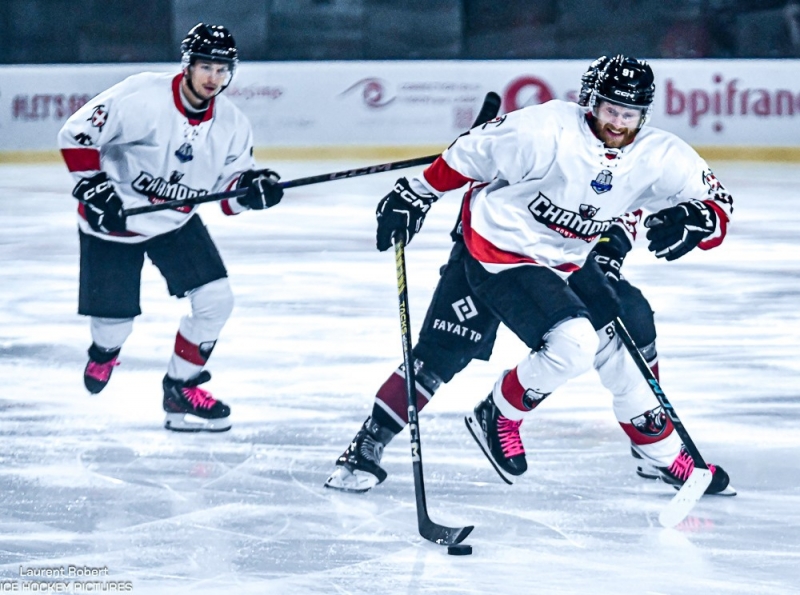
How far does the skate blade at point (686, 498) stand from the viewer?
8.44ft

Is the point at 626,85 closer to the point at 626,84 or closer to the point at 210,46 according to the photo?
the point at 626,84

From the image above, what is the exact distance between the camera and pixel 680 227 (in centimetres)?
265

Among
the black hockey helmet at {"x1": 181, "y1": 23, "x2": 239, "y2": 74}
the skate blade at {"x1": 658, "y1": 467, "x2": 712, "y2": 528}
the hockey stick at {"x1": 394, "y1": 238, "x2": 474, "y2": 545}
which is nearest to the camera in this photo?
the hockey stick at {"x1": 394, "y1": 238, "x2": 474, "y2": 545}

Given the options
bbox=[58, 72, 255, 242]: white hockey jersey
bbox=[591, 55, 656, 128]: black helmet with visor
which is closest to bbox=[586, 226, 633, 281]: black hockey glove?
bbox=[591, 55, 656, 128]: black helmet with visor

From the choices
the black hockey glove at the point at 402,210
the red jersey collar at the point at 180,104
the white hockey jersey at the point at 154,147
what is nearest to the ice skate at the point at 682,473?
the black hockey glove at the point at 402,210

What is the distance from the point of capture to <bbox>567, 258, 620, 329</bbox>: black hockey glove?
2.72m

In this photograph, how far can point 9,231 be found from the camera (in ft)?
18.9

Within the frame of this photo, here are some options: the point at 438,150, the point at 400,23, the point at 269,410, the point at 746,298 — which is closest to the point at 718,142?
the point at 438,150

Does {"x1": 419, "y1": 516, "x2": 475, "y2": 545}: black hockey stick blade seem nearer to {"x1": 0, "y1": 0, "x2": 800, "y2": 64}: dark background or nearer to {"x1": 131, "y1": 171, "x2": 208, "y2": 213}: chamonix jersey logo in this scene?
{"x1": 131, "y1": 171, "x2": 208, "y2": 213}: chamonix jersey logo

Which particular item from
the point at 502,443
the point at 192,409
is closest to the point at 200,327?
the point at 192,409

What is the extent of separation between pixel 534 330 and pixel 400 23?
235 inches

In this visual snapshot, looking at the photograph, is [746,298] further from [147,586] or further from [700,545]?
[147,586]

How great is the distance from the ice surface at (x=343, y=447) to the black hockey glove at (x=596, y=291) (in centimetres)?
39

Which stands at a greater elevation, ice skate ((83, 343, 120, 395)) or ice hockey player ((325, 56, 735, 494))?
ice hockey player ((325, 56, 735, 494))
